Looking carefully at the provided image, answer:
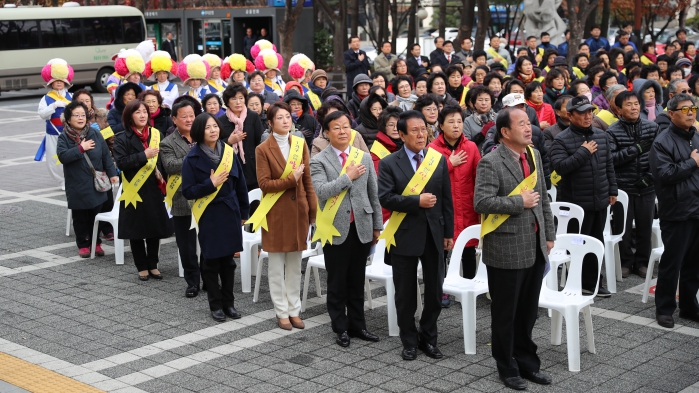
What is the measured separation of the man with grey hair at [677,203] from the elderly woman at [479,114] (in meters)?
2.09

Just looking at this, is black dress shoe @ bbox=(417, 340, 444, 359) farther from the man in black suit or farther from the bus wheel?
the bus wheel

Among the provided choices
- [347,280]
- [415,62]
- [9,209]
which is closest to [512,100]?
[347,280]

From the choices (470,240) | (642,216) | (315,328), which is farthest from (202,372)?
(642,216)

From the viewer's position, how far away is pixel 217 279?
7.41 meters

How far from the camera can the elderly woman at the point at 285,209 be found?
7.02 meters

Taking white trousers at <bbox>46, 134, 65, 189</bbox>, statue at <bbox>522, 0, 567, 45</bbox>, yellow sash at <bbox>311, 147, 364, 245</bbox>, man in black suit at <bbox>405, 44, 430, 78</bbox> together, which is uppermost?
statue at <bbox>522, 0, 567, 45</bbox>

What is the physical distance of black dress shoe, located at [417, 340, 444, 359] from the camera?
251 inches

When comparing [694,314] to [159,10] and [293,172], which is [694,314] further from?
[159,10]

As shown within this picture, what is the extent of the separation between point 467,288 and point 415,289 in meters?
0.43

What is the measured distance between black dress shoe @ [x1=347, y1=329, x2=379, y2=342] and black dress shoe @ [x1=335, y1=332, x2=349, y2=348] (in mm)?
136

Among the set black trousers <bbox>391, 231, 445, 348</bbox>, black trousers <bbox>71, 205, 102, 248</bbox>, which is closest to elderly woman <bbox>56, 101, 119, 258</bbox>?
black trousers <bbox>71, 205, 102, 248</bbox>

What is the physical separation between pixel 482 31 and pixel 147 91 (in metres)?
20.6

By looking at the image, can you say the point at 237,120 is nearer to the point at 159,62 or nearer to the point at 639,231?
the point at 159,62

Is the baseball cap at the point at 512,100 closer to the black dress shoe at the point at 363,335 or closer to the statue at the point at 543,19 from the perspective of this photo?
the black dress shoe at the point at 363,335
